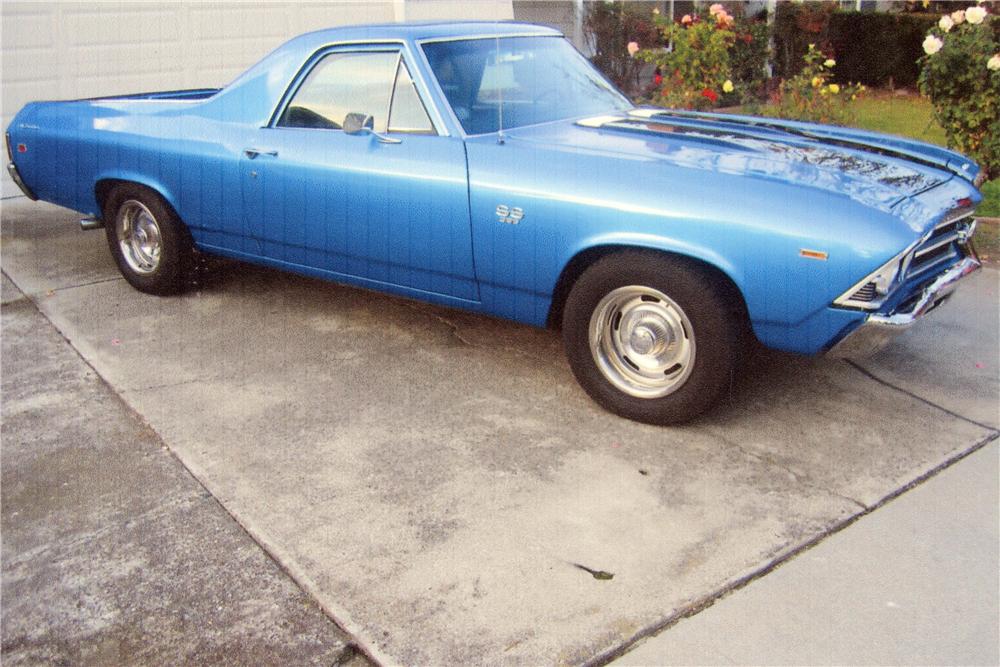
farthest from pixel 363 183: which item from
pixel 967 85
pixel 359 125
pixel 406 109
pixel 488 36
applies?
pixel 967 85

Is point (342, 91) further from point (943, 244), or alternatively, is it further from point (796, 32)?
point (796, 32)

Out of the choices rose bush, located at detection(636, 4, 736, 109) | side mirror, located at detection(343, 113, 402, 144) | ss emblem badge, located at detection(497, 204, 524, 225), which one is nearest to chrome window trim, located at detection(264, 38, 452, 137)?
side mirror, located at detection(343, 113, 402, 144)

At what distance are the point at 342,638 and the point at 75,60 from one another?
759 centimetres

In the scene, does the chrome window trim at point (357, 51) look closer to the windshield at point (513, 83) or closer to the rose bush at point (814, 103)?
the windshield at point (513, 83)

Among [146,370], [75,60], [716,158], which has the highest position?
[75,60]

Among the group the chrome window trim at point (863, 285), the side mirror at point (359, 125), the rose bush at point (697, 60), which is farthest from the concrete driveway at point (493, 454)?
the rose bush at point (697, 60)

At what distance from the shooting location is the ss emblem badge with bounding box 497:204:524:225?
3.99m

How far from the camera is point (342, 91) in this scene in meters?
4.71

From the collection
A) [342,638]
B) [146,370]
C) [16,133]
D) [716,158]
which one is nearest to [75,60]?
[16,133]

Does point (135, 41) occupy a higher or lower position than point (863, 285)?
higher

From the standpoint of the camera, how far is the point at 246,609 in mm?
2830

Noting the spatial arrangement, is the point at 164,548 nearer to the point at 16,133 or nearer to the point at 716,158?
the point at 716,158

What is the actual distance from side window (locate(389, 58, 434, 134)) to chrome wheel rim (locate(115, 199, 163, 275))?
190cm

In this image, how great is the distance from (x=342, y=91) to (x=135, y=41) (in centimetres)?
524
